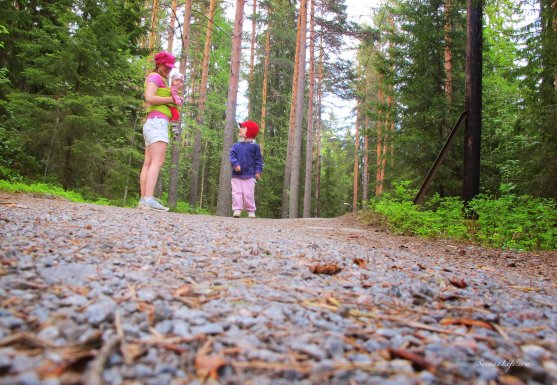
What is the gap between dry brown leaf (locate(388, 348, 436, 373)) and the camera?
3.22 ft

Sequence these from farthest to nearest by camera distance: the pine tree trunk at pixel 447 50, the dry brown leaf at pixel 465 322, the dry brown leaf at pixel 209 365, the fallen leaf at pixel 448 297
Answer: the pine tree trunk at pixel 447 50
the fallen leaf at pixel 448 297
the dry brown leaf at pixel 465 322
the dry brown leaf at pixel 209 365

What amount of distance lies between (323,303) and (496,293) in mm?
1306

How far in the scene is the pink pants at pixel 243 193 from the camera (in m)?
8.50

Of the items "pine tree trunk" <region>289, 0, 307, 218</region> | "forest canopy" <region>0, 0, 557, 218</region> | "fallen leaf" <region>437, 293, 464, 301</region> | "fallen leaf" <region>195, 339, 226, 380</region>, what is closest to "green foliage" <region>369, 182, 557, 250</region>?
"forest canopy" <region>0, 0, 557, 218</region>

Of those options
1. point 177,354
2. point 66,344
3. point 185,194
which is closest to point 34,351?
point 66,344

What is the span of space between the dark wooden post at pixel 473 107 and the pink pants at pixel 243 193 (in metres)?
5.04

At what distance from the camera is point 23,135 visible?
27.4ft

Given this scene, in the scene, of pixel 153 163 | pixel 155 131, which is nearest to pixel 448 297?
pixel 153 163

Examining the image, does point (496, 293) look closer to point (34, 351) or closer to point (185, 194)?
point (34, 351)

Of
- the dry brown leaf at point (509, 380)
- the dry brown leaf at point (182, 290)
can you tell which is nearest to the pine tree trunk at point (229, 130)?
the dry brown leaf at point (182, 290)

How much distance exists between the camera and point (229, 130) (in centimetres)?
1105

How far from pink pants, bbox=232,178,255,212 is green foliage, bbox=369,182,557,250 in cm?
353

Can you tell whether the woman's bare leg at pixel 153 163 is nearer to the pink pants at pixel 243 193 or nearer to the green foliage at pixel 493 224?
the pink pants at pixel 243 193

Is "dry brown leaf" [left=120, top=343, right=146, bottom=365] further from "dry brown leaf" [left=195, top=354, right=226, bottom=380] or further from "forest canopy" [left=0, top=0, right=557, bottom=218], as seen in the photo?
"forest canopy" [left=0, top=0, right=557, bottom=218]
